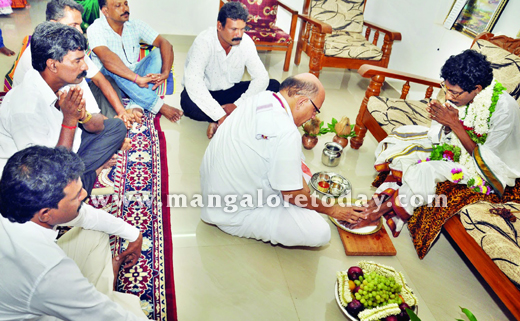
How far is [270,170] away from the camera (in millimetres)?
1937

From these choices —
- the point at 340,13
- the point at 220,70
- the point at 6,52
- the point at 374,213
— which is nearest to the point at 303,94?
the point at 374,213

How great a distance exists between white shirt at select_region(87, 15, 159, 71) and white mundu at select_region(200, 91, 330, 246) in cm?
158

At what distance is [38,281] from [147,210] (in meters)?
1.30

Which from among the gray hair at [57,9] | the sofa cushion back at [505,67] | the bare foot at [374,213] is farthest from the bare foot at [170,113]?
the sofa cushion back at [505,67]

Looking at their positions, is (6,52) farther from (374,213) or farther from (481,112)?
(481,112)

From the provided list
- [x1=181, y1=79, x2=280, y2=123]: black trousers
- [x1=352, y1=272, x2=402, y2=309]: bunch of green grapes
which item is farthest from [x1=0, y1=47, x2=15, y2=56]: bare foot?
[x1=352, y1=272, x2=402, y2=309]: bunch of green grapes

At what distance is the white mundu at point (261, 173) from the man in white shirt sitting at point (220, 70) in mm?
971

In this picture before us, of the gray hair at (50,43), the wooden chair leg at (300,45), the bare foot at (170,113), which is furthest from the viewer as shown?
the wooden chair leg at (300,45)

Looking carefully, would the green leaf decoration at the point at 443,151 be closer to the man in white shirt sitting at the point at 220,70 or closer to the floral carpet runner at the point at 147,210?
the man in white shirt sitting at the point at 220,70

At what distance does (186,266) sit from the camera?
2.03 meters

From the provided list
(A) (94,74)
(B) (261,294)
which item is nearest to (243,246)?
(B) (261,294)

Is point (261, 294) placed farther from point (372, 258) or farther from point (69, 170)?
point (69, 170)

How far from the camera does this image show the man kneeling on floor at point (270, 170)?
6.12 ft

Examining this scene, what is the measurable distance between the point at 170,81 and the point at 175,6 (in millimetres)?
2182
